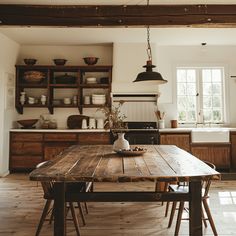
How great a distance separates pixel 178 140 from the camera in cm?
516

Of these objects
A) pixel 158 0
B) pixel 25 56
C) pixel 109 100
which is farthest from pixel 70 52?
pixel 158 0

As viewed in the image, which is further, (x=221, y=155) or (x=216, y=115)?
(x=216, y=115)

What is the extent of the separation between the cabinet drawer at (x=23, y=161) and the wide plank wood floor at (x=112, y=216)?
3.57ft

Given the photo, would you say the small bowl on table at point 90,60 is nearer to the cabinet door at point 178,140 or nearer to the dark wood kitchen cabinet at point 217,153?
the cabinet door at point 178,140

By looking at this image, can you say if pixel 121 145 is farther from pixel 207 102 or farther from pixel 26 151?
pixel 207 102

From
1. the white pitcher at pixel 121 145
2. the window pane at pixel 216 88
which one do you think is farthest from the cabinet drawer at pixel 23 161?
the window pane at pixel 216 88

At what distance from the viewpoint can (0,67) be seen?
16.3 feet

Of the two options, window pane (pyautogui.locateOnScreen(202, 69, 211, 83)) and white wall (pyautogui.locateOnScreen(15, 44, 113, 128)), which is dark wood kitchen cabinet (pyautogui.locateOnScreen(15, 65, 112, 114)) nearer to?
white wall (pyautogui.locateOnScreen(15, 44, 113, 128))

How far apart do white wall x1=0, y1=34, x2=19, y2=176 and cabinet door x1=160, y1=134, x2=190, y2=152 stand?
3.05 meters

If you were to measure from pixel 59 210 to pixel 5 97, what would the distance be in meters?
3.77

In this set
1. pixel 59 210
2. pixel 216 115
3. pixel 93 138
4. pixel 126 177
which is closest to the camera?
pixel 126 177

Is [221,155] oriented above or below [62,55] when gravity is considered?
below

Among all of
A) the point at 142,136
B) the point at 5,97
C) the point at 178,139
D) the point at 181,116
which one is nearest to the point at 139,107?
the point at 142,136

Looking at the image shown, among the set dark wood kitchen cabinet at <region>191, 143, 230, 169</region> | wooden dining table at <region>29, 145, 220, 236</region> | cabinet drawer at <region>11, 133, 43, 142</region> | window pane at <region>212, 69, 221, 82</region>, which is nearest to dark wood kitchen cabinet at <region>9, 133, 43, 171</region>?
cabinet drawer at <region>11, 133, 43, 142</region>
